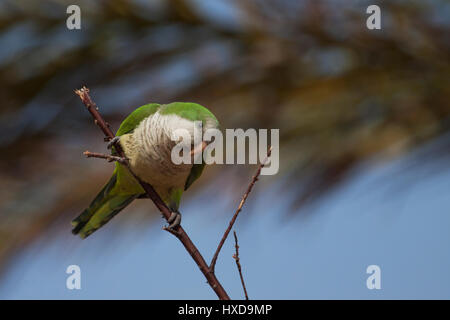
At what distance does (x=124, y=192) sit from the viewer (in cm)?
203

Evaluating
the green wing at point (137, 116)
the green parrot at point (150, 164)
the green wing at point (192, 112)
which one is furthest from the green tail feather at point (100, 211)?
the green wing at point (192, 112)

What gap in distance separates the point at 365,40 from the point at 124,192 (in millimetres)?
1010

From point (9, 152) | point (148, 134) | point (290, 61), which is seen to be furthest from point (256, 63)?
point (9, 152)

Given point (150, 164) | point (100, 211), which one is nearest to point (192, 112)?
point (150, 164)

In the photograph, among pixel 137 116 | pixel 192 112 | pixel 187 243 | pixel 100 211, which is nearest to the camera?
pixel 187 243

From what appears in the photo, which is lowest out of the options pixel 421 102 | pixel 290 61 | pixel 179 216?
pixel 179 216

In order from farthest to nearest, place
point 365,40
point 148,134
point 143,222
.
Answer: point 143,222
point 365,40
point 148,134

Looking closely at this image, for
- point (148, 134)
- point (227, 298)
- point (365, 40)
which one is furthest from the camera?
point (365, 40)

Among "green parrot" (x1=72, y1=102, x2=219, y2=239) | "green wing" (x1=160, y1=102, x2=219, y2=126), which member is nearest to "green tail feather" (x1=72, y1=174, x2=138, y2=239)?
"green parrot" (x1=72, y1=102, x2=219, y2=239)

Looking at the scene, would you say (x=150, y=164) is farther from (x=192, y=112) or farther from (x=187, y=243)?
(x=187, y=243)

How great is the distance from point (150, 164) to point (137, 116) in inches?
9.5

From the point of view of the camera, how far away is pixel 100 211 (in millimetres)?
Answer: 2076

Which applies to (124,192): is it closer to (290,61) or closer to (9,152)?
(9,152)

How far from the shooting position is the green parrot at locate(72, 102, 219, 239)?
1678mm
